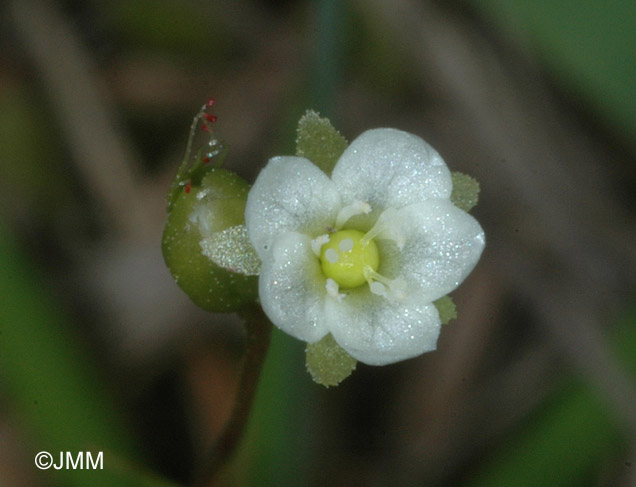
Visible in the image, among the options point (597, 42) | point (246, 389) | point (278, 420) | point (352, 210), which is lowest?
point (278, 420)

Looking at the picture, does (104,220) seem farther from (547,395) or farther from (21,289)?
(547,395)

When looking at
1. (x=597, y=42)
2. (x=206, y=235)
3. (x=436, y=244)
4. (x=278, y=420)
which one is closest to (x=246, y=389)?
(x=278, y=420)

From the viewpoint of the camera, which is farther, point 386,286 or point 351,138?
point 351,138

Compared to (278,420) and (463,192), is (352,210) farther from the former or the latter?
(278,420)

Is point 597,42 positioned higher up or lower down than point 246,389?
higher up

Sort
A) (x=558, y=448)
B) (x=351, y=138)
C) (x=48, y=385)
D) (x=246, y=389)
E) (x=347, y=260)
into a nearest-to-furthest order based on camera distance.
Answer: (x=347, y=260), (x=246, y=389), (x=48, y=385), (x=558, y=448), (x=351, y=138)

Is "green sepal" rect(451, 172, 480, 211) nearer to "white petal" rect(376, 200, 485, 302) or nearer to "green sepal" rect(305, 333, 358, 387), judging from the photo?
"white petal" rect(376, 200, 485, 302)
